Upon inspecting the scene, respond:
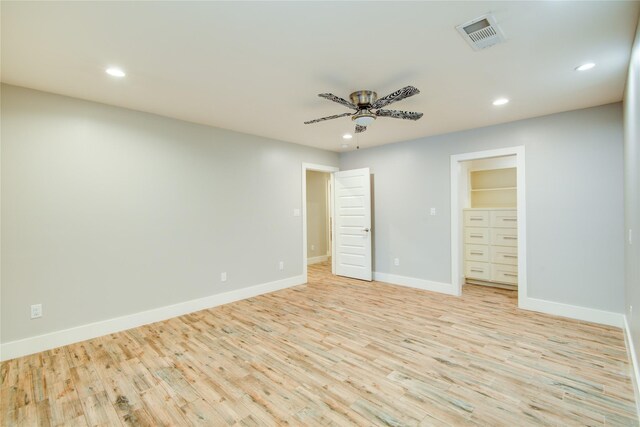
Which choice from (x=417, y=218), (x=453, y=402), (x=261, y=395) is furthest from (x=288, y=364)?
(x=417, y=218)

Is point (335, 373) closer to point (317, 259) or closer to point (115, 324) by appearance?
point (115, 324)

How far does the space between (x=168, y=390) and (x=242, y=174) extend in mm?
3001

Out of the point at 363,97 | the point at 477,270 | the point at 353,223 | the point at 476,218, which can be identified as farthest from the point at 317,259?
the point at 363,97

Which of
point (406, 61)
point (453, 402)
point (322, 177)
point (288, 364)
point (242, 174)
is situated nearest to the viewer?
point (453, 402)

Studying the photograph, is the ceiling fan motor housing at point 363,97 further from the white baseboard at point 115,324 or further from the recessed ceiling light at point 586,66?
the white baseboard at point 115,324

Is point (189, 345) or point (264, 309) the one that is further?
point (264, 309)

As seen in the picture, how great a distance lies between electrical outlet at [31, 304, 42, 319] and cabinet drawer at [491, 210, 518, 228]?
6067 mm

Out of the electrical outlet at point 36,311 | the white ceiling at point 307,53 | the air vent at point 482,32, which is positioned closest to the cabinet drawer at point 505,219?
the white ceiling at point 307,53

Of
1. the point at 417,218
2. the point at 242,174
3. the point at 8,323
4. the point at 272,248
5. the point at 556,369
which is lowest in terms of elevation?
the point at 556,369

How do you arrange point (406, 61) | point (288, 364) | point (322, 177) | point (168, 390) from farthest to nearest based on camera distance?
1. point (322, 177)
2. point (288, 364)
3. point (406, 61)
4. point (168, 390)

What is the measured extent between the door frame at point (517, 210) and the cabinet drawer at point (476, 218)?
84 centimetres

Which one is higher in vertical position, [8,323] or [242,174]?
[242,174]

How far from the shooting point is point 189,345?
2.93m

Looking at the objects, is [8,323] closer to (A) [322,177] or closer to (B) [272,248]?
(B) [272,248]
